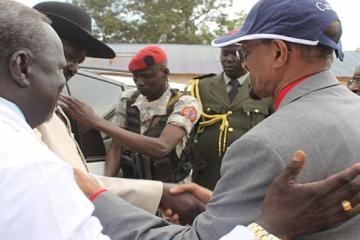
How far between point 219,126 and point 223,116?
0.27 ft

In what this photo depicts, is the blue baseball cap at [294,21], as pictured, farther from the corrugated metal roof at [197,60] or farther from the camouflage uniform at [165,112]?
the corrugated metal roof at [197,60]

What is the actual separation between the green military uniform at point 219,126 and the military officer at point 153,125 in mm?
165

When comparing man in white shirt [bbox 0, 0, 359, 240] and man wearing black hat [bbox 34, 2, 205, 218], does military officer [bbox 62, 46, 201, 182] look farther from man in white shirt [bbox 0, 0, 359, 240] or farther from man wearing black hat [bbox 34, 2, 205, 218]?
man in white shirt [bbox 0, 0, 359, 240]

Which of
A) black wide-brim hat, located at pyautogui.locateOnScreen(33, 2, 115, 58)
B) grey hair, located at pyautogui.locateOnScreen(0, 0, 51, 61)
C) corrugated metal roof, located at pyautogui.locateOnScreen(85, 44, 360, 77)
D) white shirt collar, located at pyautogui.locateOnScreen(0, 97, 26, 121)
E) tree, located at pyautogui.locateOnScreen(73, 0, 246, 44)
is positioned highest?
grey hair, located at pyautogui.locateOnScreen(0, 0, 51, 61)

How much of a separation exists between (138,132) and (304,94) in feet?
7.18

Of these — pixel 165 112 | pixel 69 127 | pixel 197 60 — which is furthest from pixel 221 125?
pixel 197 60

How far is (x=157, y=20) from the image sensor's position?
31.8m

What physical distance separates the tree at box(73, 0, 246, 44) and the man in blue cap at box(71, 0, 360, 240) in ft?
99.8

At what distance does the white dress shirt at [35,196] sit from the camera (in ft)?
3.03

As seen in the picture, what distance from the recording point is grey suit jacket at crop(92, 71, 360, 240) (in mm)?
1387

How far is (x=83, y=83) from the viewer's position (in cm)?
369

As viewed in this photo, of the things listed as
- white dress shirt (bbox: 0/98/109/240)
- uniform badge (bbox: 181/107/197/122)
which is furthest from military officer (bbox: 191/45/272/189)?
white dress shirt (bbox: 0/98/109/240)

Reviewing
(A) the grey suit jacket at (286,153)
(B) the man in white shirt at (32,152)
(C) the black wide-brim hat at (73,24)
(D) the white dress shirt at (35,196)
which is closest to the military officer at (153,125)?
→ (C) the black wide-brim hat at (73,24)

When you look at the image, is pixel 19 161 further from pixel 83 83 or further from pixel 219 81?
pixel 219 81
